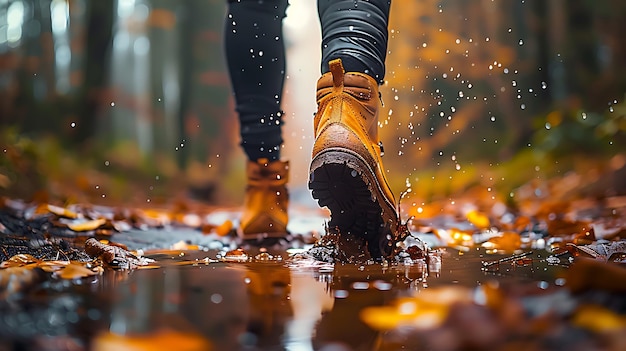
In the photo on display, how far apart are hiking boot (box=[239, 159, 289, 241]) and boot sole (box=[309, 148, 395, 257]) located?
0.59 m

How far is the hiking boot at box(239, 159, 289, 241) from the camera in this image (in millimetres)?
1971

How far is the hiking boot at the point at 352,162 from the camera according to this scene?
1.27m

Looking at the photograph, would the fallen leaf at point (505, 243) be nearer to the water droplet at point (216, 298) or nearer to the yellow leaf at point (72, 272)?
the water droplet at point (216, 298)

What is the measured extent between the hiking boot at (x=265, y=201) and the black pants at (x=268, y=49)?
0.15 feet

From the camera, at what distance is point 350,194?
1.32 meters

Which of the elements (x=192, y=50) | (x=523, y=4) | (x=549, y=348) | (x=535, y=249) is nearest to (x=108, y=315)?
(x=549, y=348)

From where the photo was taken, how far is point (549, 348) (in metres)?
0.53

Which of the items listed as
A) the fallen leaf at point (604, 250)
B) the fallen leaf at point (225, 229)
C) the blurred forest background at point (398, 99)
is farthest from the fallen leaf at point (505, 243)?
the blurred forest background at point (398, 99)

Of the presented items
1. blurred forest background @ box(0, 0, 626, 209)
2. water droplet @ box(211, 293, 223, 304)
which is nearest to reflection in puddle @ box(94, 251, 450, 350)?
water droplet @ box(211, 293, 223, 304)

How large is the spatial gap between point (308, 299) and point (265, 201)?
114 centimetres

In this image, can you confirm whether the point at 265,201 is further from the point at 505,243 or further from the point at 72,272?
the point at 72,272

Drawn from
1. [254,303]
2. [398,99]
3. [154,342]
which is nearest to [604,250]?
[254,303]

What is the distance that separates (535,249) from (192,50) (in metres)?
11.2

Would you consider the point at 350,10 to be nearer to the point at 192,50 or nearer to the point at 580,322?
the point at 580,322
